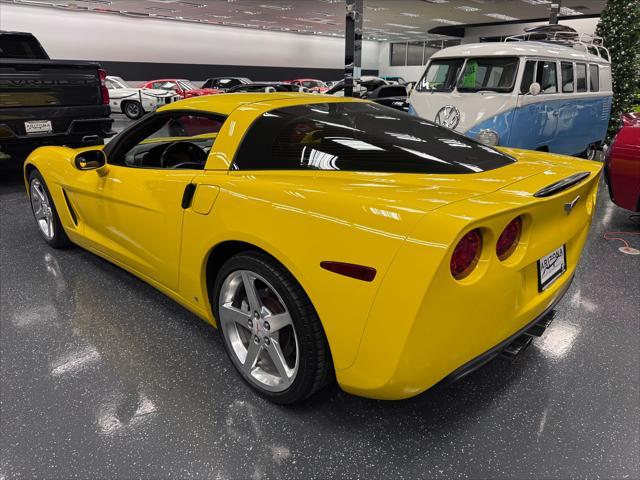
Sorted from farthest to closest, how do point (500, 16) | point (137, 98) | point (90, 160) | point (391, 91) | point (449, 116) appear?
1. point (500, 16)
2. point (137, 98)
3. point (391, 91)
4. point (449, 116)
5. point (90, 160)

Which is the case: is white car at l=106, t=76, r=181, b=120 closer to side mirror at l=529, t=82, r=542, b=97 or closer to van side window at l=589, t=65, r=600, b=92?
van side window at l=589, t=65, r=600, b=92

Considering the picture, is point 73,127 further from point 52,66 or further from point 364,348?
point 364,348

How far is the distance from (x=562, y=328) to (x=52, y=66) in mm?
5566

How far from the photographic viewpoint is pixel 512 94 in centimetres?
543

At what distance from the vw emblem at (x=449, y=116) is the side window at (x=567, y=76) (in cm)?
160

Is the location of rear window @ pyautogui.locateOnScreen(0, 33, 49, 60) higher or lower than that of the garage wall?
lower

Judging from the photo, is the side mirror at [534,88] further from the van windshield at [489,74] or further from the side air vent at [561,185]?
the side air vent at [561,185]

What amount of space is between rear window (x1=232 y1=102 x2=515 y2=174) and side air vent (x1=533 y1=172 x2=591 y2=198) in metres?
0.28

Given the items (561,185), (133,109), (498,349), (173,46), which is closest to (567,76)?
(561,185)

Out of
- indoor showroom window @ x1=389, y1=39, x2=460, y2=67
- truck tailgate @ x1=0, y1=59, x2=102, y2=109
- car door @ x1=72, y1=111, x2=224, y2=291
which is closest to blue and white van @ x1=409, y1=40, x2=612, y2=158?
car door @ x1=72, y1=111, x2=224, y2=291

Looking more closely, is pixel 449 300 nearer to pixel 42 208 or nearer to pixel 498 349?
pixel 498 349

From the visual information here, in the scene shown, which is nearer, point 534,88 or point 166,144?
point 166,144

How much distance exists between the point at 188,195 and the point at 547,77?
17.9 ft

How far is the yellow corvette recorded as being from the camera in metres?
1.37
